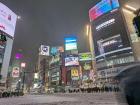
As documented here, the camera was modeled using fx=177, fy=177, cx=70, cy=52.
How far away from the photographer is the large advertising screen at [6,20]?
4878 cm

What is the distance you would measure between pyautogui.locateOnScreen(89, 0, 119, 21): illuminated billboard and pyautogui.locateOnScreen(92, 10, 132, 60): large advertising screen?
240 centimetres

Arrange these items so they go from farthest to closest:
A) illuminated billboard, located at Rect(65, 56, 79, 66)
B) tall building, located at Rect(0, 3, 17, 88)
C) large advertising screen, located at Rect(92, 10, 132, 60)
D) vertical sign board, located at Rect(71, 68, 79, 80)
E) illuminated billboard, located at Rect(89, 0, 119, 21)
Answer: illuminated billboard, located at Rect(89, 0, 119, 21) → large advertising screen, located at Rect(92, 10, 132, 60) → illuminated billboard, located at Rect(65, 56, 79, 66) → vertical sign board, located at Rect(71, 68, 79, 80) → tall building, located at Rect(0, 3, 17, 88)

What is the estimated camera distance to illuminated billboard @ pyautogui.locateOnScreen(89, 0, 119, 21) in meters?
88.2

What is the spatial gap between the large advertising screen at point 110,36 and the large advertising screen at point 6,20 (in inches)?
1862

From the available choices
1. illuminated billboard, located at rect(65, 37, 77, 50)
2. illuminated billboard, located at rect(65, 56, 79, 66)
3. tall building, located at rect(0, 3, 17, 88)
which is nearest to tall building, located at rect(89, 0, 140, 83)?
Result: illuminated billboard, located at rect(65, 56, 79, 66)

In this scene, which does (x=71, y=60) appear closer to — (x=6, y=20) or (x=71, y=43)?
(x=71, y=43)

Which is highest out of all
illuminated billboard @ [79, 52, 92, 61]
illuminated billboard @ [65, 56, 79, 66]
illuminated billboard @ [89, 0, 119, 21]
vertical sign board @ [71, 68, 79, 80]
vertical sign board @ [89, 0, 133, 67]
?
illuminated billboard @ [89, 0, 119, 21]

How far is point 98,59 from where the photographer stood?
91062 mm

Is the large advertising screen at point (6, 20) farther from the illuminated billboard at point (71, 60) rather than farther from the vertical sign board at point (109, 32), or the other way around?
the vertical sign board at point (109, 32)

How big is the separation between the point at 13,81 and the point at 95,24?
66.7 meters

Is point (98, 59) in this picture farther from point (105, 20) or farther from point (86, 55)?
point (105, 20)

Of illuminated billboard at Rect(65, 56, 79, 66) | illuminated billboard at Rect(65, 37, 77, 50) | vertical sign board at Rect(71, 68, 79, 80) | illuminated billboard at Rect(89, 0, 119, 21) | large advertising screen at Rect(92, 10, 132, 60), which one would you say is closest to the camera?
vertical sign board at Rect(71, 68, 79, 80)

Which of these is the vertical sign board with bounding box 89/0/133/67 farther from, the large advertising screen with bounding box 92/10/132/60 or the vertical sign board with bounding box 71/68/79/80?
the vertical sign board with bounding box 71/68/79/80

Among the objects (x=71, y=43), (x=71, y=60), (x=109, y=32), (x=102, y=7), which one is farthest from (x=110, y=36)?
(x=71, y=60)
